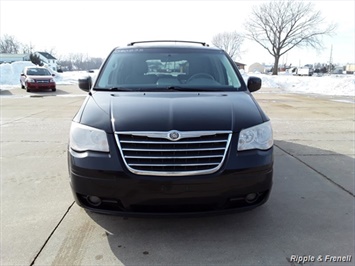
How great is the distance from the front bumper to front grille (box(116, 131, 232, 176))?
0.19ft

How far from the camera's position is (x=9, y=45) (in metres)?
88.9

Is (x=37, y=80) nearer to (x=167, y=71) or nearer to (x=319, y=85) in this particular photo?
(x=167, y=71)

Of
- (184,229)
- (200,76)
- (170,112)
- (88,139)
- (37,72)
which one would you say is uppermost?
(37,72)

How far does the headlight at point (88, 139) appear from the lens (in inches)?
101

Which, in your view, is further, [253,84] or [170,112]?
[253,84]

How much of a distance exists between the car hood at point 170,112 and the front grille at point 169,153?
2.9 inches

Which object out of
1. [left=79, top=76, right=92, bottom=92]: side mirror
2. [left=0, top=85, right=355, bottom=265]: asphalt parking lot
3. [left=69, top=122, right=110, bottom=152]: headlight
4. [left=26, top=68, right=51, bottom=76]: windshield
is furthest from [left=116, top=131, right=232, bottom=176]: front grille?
[left=26, top=68, right=51, bottom=76]: windshield

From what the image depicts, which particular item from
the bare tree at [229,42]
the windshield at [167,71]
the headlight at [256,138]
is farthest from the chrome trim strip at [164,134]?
the bare tree at [229,42]

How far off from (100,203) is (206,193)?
2.89 feet

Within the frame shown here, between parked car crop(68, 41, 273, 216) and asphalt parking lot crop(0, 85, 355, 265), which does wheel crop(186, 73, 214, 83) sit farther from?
asphalt parking lot crop(0, 85, 355, 265)

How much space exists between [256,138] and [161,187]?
0.93 metres

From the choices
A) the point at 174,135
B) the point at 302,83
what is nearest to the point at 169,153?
the point at 174,135

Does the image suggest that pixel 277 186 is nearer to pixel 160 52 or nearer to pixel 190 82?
pixel 190 82

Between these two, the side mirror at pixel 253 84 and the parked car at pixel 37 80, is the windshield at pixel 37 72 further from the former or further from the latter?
the side mirror at pixel 253 84
